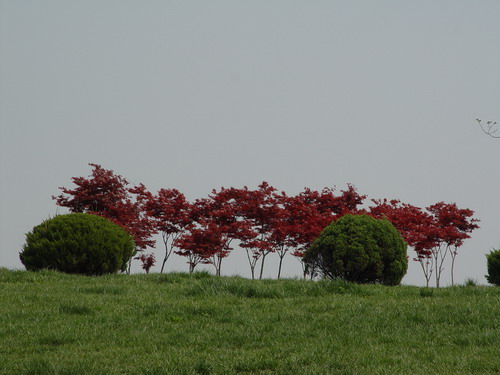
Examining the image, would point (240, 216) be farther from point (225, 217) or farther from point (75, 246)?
point (75, 246)

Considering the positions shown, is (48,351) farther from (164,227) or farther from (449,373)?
(164,227)

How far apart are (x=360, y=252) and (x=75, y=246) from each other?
932 cm

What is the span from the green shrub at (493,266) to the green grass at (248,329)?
35.2 ft

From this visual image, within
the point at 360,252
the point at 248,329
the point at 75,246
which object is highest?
the point at 360,252

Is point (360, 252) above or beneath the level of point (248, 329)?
above

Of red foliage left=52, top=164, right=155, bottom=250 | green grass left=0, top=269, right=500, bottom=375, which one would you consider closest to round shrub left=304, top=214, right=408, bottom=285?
green grass left=0, top=269, right=500, bottom=375

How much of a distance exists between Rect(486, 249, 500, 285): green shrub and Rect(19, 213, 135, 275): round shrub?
15.4 meters

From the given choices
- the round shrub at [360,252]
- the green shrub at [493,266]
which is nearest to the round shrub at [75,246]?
the round shrub at [360,252]

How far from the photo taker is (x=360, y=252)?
1766cm

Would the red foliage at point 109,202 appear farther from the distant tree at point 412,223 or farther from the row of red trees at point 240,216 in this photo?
the distant tree at point 412,223

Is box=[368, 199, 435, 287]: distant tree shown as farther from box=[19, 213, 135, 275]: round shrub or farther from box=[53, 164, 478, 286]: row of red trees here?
box=[19, 213, 135, 275]: round shrub

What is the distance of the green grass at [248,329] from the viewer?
7.60m

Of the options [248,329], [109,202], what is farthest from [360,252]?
[109,202]

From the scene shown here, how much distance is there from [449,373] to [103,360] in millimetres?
4734
